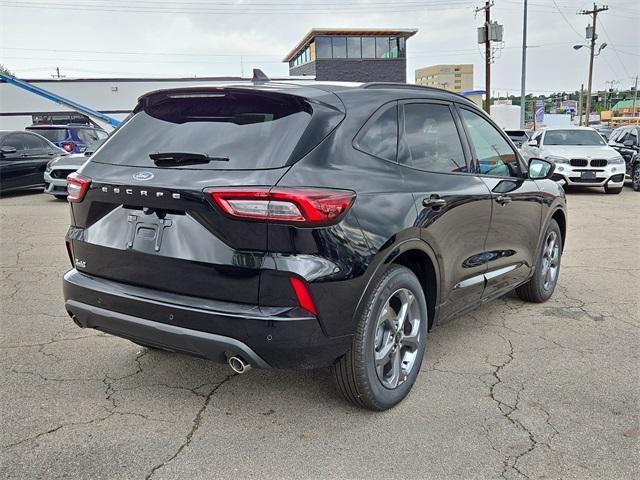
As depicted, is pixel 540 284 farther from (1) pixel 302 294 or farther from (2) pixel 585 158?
(2) pixel 585 158

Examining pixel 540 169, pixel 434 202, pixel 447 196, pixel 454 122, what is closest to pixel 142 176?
pixel 434 202

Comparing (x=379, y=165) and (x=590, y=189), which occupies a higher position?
(x=379, y=165)

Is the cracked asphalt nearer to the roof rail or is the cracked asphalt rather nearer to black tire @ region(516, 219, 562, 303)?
black tire @ region(516, 219, 562, 303)

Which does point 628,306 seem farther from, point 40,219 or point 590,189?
point 590,189

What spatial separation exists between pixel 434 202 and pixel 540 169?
185cm

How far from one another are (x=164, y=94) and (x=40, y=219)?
26.4 ft

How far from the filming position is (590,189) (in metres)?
15.9

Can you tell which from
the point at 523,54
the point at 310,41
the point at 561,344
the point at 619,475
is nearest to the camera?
the point at 619,475

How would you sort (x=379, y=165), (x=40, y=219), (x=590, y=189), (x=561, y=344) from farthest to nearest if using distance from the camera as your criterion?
(x=590, y=189) < (x=40, y=219) < (x=561, y=344) < (x=379, y=165)

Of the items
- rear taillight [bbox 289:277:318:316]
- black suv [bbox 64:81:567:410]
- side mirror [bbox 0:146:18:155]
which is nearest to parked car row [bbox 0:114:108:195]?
side mirror [bbox 0:146:18:155]

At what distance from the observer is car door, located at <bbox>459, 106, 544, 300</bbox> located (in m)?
4.19

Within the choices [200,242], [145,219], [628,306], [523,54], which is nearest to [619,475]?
[200,242]

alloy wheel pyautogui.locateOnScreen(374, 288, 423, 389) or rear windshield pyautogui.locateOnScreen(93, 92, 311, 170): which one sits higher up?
rear windshield pyautogui.locateOnScreen(93, 92, 311, 170)

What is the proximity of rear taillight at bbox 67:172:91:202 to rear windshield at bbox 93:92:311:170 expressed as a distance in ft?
0.51
